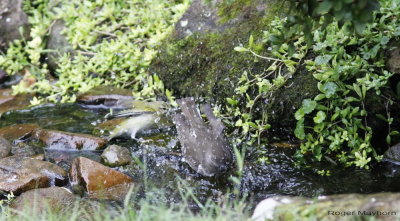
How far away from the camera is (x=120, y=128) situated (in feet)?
16.1

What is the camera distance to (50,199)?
3578mm

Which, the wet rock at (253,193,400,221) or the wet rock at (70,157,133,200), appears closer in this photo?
the wet rock at (253,193,400,221)

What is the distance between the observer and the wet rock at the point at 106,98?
18.6ft

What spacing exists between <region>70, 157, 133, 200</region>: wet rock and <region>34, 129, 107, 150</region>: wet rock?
2.16ft

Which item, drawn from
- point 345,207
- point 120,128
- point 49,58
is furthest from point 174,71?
point 345,207

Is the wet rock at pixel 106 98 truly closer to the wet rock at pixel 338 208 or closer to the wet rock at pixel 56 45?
the wet rock at pixel 56 45

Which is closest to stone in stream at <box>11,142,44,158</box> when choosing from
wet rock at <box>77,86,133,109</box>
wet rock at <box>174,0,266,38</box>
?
wet rock at <box>77,86,133,109</box>

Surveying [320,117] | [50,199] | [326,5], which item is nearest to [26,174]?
[50,199]

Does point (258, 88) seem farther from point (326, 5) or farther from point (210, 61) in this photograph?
point (326, 5)

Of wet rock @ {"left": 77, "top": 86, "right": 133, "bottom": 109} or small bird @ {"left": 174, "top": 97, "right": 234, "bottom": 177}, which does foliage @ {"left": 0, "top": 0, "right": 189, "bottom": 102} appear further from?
small bird @ {"left": 174, "top": 97, "right": 234, "bottom": 177}

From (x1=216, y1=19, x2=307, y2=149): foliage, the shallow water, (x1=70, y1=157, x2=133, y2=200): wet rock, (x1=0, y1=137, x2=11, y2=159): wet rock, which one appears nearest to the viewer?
the shallow water

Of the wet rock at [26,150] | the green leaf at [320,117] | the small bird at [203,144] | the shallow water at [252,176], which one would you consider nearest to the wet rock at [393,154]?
the shallow water at [252,176]

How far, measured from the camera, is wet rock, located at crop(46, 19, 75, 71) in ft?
22.4

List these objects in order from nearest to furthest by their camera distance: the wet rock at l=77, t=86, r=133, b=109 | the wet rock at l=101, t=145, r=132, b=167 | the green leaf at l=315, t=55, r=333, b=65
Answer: the green leaf at l=315, t=55, r=333, b=65, the wet rock at l=101, t=145, r=132, b=167, the wet rock at l=77, t=86, r=133, b=109
